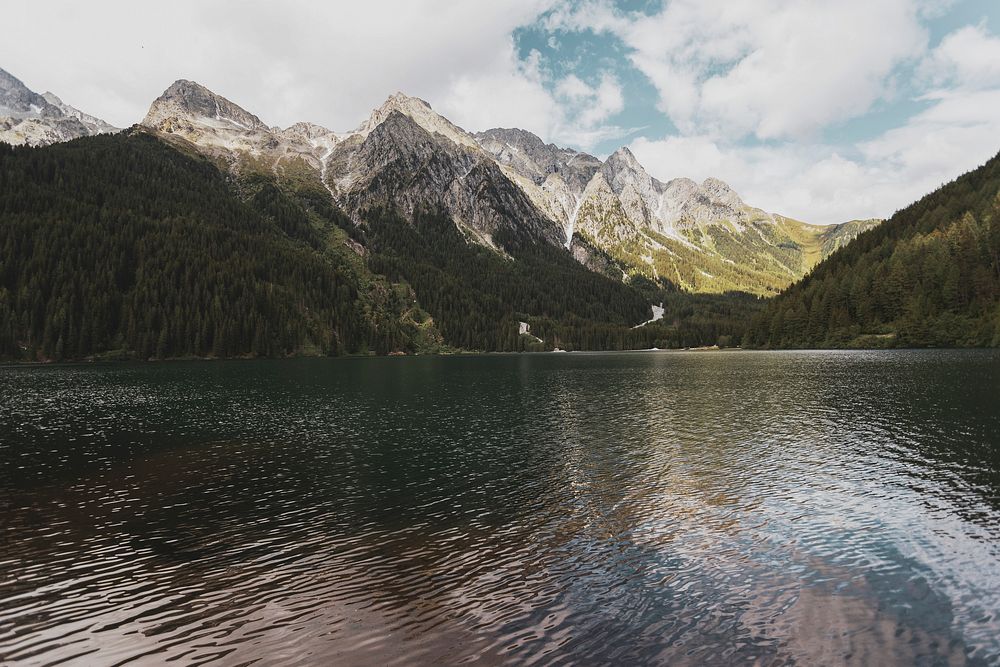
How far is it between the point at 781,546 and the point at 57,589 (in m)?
29.4

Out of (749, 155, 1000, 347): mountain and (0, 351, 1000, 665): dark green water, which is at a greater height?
(749, 155, 1000, 347): mountain

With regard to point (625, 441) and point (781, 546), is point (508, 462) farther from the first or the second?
point (781, 546)

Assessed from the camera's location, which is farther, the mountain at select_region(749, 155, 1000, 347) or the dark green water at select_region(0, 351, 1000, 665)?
the mountain at select_region(749, 155, 1000, 347)

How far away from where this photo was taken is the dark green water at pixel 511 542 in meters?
15.2

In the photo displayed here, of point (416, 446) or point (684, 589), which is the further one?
point (416, 446)

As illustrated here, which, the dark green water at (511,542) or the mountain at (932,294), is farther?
the mountain at (932,294)

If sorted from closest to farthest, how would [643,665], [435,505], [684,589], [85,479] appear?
[643,665] < [684,589] < [435,505] < [85,479]

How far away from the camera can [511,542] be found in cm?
2289

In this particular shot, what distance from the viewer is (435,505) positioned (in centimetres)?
2842

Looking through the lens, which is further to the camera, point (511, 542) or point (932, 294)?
point (932, 294)

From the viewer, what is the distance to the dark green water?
1516 cm

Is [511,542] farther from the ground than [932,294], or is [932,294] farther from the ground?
[932,294]

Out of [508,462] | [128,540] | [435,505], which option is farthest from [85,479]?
[508,462]

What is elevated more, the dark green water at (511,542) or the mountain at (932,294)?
the mountain at (932,294)
